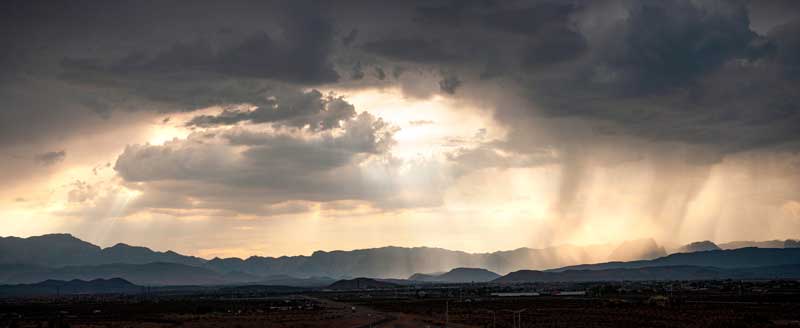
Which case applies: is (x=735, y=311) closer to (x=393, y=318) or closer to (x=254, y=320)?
(x=393, y=318)

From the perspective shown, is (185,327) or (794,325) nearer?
(794,325)

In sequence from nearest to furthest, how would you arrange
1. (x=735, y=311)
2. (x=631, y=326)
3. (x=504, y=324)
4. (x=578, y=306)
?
(x=631, y=326) < (x=504, y=324) < (x=735, y=311) < (x=578, y=306)

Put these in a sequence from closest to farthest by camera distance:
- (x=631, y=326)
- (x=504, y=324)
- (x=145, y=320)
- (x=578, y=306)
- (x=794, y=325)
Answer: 1. (x=794, y=325)
2. (x=631, y=326)
3. (x=504, y=324)
4. (x=145, y=320)
5. (x=578, y=306)

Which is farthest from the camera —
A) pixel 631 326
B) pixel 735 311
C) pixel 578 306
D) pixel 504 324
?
pixel 578 306

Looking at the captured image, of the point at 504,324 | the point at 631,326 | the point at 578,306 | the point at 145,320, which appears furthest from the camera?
the point at 578,306

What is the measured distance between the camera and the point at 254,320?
113 meters

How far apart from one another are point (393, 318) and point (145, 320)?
128 ft

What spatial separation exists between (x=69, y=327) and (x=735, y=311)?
9334 centimetres

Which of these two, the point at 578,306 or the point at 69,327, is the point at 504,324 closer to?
the point at 578,306

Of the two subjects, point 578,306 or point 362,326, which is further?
point 578,306

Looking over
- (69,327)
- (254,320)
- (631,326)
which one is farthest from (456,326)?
(69,327)

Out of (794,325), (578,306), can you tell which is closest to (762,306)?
(578,306)

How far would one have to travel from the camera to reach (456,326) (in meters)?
92.8

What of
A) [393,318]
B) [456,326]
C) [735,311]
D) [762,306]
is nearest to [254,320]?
[393,318]
